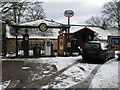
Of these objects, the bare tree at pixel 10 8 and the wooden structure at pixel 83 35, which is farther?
the wooden structure at pixel 83 35

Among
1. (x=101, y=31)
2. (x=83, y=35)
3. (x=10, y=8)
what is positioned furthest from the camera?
(x=101, y=31)

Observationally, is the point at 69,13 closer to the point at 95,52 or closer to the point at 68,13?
the point at 68,13

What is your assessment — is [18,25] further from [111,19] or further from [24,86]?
[111,19]

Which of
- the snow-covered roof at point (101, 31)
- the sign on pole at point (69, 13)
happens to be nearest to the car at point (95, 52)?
the sign on pole at point (69, 13)

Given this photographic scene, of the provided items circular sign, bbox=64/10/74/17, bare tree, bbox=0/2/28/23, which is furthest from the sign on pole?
bare tree, bbox=0/2/28/23

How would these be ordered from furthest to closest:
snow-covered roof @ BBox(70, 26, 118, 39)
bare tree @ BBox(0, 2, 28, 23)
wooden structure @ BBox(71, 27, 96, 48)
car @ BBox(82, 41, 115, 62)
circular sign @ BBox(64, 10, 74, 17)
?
1. snow-covered roof @ BBox(70, 26, 118, 39)
2. wooden structure @ BBox(71, 27, 96, 48)
3. bare tree @ BBox(0, 2, 28, 23)
4. circular sign @ BBox(64, 10, 74, 17)
5. car @ BBox(82, 41, 115, 62)

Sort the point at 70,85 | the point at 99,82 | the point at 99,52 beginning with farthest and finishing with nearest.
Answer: the point at 99,52, the point at 99,82, the point at 70,85

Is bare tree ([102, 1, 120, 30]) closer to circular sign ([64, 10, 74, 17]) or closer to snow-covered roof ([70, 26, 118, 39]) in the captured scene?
snow-covered roof ([70, 26, 118, 39])

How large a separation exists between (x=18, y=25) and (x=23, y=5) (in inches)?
447

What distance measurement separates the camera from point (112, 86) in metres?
6.84

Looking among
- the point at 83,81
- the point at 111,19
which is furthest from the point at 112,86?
the point at 111,19

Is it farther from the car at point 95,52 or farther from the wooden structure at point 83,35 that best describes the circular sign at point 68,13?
the wooden structure at point 83,35

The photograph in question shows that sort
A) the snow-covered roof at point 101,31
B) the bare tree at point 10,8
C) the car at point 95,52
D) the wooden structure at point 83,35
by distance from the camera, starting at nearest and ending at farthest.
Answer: the car at point 95,52 → the bare tree at point 10,8 → the wooden structure at point 83,35 → the snow-covered roof at point 101,31

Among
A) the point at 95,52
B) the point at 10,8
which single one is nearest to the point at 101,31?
the point at 10,8
